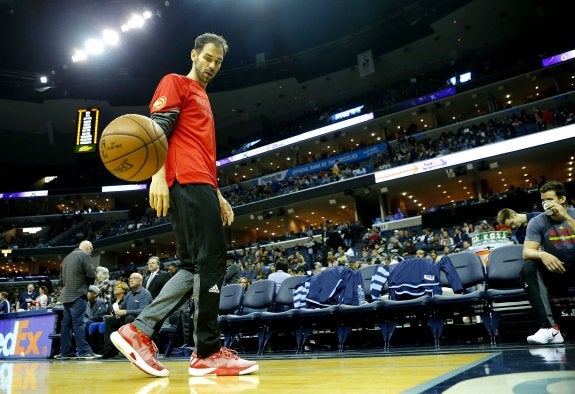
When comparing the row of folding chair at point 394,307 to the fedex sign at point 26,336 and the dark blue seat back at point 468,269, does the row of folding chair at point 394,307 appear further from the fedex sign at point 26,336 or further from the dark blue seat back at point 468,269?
the fedex sign at point 26,336

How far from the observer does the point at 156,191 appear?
6.63ft

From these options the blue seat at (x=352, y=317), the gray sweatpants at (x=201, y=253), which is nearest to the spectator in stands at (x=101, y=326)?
the blue seat at (x=352, y=317)

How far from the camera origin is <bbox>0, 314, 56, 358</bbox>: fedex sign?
622 cm

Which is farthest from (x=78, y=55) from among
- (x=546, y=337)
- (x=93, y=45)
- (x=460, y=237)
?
(x=546, y=337)

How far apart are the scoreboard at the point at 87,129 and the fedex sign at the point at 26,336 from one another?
63.0 feet

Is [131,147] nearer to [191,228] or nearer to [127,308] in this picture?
[191,228]

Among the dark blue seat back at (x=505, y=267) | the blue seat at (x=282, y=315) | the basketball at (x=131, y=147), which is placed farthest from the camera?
the blue seat at (x=282, y=315)

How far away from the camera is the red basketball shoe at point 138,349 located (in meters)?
1.98

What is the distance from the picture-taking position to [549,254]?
3.26 metres

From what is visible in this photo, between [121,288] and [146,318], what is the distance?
4285 millimetres

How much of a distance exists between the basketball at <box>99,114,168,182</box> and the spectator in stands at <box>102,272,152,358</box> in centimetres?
371

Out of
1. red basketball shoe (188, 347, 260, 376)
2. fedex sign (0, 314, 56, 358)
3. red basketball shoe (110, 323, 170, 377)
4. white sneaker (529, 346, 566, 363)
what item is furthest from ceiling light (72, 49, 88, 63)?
white sneaker (529, 346, 566, 363)

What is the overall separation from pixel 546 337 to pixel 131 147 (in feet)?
10.0

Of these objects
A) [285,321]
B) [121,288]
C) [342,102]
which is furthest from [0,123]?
[285,321]
